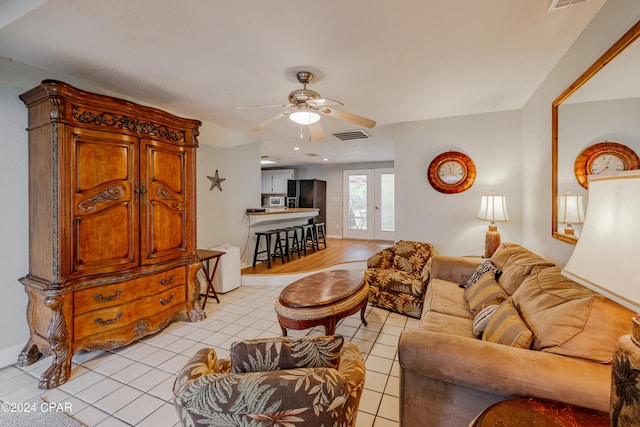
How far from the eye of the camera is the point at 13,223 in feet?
7.12

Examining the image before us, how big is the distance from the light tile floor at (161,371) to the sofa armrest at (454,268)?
607 mm

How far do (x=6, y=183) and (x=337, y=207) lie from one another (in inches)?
273

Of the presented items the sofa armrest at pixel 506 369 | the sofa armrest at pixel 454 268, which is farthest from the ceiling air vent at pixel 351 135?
the sofa armrest at pixel 506 369

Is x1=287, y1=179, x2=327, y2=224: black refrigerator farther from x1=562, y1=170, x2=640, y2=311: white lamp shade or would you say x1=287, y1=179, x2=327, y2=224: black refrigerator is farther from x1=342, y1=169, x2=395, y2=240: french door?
x1=562, y1=170, x2=640, y2=311: white lamp shade

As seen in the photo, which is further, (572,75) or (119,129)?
(119,129)

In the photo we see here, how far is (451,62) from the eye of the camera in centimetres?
223

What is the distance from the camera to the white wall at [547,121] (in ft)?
5.05

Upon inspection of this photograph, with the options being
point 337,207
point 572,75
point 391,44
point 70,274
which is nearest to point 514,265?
point 572,75

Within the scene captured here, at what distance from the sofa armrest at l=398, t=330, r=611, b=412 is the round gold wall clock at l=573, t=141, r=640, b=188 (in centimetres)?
88

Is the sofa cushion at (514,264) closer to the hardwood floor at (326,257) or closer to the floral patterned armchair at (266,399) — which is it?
the floral patterned armchair at (266,399)

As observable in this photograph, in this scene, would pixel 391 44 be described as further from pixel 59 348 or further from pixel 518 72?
pixel 59 348

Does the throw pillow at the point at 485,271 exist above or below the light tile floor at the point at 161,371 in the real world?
above

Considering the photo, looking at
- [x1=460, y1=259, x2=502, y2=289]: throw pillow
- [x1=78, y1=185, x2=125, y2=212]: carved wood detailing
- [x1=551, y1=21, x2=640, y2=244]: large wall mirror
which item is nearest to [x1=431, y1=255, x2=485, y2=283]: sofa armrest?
[x1=460, y1=259, x2=502, y2=289]: throw pillow

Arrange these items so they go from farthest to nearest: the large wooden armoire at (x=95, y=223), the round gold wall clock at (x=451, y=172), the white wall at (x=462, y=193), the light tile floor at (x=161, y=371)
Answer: the round gold wall clock at (x=451, y=172), the white wall at (x=462, y=193), the large wooden armoire at (x=95, y=223), the light tile floor at (x=161, y=371)
